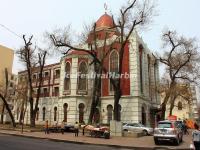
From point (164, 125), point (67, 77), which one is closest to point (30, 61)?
point (67, 77)

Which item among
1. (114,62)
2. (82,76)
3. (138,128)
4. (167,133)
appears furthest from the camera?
(82,76)

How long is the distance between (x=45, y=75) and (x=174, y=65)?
2915 cm

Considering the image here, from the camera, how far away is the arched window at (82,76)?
145 feet

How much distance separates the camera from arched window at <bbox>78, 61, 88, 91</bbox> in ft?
145

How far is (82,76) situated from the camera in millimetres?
44594

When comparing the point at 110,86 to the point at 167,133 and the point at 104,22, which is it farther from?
the point at 167,133

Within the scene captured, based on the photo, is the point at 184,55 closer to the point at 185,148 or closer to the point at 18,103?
the point at 185,148

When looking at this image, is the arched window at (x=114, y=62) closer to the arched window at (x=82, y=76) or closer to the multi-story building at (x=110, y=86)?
the multi-story building at (x=110, y=86)

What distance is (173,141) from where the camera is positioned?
21.1 meters

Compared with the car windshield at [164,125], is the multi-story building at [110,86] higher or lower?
higher

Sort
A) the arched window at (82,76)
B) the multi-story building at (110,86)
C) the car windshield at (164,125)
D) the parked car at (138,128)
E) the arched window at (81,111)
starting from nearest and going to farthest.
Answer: the car windshield at (164,125) < the parked car at (138,128) < the multi-story building at (110,86) < the arched window at (81,111) < the arched window at (82,76)

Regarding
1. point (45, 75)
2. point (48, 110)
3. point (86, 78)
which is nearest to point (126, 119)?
point (86, 78)

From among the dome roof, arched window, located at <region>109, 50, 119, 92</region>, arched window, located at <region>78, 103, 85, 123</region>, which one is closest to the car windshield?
arched window, located at <region>109, 50, 119, 92</region>

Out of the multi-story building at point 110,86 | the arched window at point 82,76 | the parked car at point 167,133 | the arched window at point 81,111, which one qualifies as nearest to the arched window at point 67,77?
the multi-story building at point 110,86
